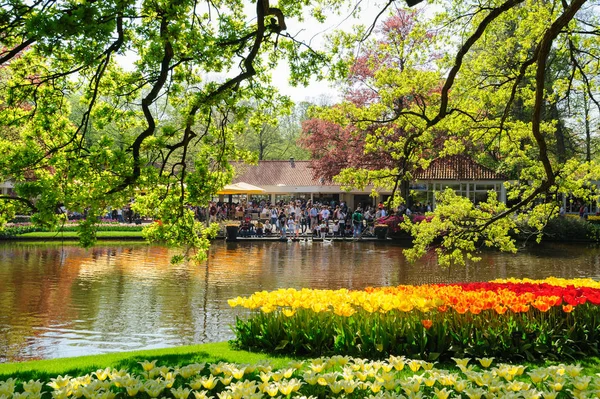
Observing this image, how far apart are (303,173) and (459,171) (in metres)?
14.8

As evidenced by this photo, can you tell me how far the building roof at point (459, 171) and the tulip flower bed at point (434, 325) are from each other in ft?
98.4

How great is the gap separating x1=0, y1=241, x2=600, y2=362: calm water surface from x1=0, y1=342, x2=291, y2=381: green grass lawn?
1.94m

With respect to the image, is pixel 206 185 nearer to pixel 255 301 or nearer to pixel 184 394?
pixel 255 301

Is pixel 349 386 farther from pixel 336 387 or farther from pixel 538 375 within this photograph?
pixel 538 375

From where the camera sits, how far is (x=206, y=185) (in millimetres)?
7629

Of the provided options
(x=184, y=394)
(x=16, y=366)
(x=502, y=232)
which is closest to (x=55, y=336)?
(x=16, y=366)

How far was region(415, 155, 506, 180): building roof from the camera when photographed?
119 ft

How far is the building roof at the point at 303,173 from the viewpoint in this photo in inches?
1436

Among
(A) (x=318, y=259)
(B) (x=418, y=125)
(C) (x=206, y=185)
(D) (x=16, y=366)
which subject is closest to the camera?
(D) (x=16, y=366)

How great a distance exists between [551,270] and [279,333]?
14.2 metres

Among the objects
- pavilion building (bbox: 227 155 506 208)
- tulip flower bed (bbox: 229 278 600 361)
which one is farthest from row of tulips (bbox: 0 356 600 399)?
pavilion building (bbox: 227 155 506 208)

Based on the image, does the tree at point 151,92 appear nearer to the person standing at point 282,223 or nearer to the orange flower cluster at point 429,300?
the orange flower cluster at point 429,300

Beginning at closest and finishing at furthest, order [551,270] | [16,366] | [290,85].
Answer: [16,366] < [290,85] < [551,270]

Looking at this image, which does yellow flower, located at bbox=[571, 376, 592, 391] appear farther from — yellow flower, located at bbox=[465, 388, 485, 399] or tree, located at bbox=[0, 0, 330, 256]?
tree, located at bbox=[0, 0, 330, 256]
